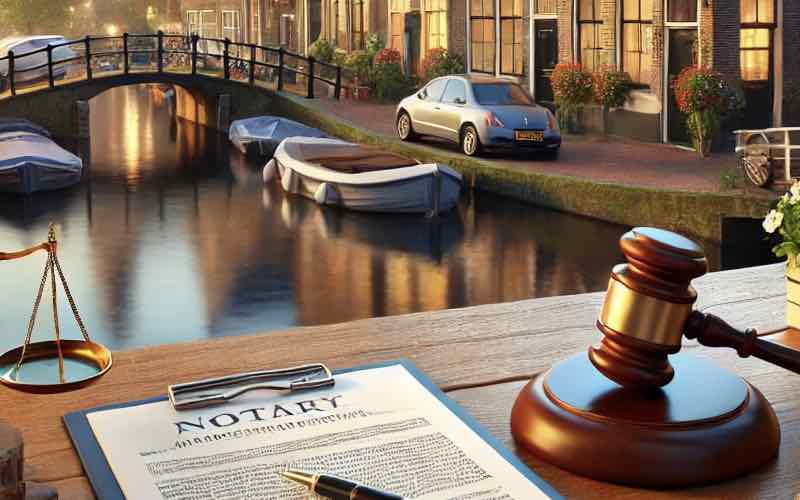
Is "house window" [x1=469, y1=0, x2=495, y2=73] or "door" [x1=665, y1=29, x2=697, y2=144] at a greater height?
"house window" [x1=469, y1=0, x2=495, y2=73]

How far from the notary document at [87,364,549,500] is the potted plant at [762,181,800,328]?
2.44 ft

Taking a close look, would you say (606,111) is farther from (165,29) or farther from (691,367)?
(165,29)

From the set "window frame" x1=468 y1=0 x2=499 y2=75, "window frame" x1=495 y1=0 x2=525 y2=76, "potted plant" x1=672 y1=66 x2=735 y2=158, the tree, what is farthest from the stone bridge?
the tree

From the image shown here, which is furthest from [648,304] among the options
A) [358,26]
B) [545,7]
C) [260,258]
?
[358,26]

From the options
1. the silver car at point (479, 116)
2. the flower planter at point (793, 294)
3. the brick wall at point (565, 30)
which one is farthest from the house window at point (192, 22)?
the flower planter at point (793, 294)

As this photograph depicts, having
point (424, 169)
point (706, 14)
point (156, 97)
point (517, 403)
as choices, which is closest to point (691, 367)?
point (517, 403)

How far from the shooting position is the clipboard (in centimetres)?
153

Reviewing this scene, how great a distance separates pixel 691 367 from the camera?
1.71 meters

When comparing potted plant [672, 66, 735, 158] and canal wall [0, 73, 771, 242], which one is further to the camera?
potted plant [672, 66, 735, 158]

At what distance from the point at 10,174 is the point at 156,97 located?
62.6 ft

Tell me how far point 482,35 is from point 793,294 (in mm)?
18775

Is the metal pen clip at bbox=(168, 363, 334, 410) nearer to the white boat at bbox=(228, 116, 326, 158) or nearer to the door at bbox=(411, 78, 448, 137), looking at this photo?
the door at bbox=(411, 78, 448, 137)

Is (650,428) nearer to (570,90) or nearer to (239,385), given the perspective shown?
(239,385)

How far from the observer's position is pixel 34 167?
16484 millimetres
